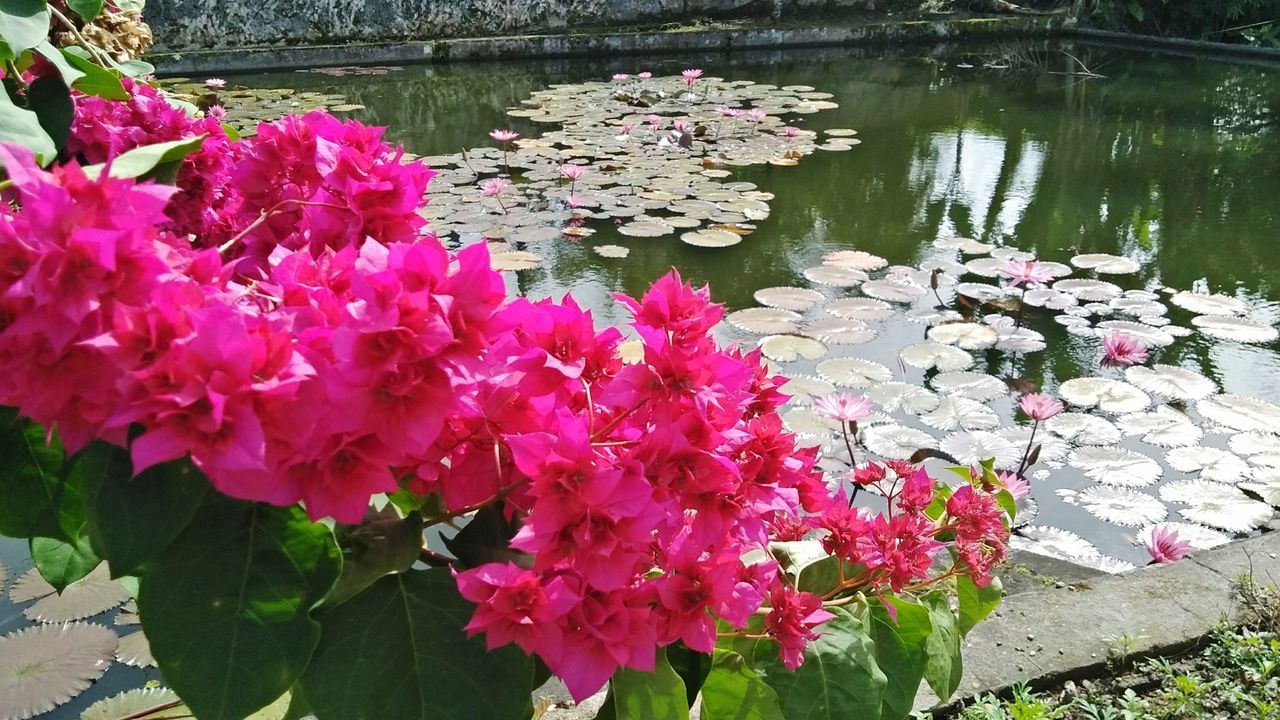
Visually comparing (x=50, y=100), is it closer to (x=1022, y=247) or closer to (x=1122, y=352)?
(x=1122, y=352)

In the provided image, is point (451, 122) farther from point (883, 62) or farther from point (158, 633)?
point (158, 633)

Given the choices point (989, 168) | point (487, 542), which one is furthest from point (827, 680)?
point (989, 168)

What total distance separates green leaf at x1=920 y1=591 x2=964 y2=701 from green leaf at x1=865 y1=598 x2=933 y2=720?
2cm

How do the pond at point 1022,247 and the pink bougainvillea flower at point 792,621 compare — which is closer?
the pink bougainvillea flower at point 792,621

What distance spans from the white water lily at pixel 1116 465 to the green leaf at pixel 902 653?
1.48m

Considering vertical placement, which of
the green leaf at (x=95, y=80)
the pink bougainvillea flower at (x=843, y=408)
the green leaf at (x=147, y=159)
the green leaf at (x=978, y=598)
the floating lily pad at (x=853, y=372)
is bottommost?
the floating lily pad at (x=853, y=372)

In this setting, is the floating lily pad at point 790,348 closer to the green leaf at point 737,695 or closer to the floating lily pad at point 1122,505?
the floating lily pad at point 1122,505

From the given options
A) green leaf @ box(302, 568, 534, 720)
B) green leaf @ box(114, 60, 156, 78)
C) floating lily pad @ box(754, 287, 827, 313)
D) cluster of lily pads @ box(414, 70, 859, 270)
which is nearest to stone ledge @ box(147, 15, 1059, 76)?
cluster of lily pads @ box(414, 70, 859, 270)

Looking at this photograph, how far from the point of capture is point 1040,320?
291 centimetres

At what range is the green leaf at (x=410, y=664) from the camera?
56cm

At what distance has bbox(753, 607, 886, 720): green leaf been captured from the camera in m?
0.80

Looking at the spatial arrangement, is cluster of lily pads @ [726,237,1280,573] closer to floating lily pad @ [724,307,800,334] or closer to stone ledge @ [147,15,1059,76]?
floating lily pad @ [724,307,800,334]

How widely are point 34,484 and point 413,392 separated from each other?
11.3 inches

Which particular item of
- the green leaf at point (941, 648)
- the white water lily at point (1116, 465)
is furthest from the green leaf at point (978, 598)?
the white water lily at point (1116, 465)
